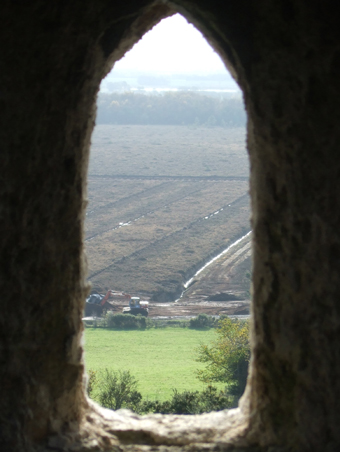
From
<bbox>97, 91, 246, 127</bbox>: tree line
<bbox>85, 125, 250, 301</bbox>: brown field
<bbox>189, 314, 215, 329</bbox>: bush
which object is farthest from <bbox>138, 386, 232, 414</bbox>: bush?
<bbox>97, 91, 246, 127</bbox>: tree line

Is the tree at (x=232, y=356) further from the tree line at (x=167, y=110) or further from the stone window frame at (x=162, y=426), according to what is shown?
the tree line at (x=167, y=110)

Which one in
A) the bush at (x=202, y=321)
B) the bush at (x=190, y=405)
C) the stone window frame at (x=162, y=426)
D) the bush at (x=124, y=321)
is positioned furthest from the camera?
the bush at (x=202, y=321)

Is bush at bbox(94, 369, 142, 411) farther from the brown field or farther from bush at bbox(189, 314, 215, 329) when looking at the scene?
bush at bbox(189, 314, 215, 329)

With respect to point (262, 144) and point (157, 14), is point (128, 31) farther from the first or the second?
point (262, 144)

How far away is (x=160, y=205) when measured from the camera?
45969 mm

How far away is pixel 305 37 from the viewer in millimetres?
2930

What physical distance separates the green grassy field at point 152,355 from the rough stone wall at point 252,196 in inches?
→ 653

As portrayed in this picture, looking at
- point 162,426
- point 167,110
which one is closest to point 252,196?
point 162,426

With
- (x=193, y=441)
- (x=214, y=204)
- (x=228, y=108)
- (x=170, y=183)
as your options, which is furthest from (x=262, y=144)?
(x=228, y=108)

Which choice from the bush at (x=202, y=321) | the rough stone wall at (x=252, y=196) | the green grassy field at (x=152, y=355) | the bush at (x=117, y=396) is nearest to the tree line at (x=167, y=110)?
the bush at (x=202, y=321)

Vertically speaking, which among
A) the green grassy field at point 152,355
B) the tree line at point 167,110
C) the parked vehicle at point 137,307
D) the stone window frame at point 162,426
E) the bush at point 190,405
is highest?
the tree line at point 167,110

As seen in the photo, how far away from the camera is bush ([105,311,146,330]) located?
26520mm

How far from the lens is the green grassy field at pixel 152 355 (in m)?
21.6

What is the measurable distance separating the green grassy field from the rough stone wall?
16597 millimetres
